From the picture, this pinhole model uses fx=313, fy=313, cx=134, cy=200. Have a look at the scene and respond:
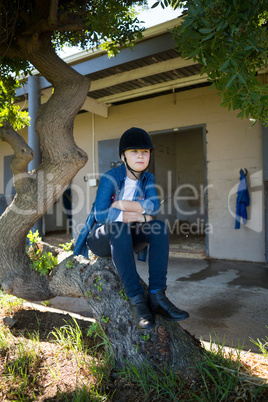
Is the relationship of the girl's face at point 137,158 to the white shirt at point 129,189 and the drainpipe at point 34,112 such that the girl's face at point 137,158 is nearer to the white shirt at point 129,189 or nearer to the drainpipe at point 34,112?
the white shirt at point 129,189

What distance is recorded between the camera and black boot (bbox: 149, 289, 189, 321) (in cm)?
164

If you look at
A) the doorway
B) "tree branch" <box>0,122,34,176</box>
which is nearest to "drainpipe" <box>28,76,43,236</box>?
"tree branch" <box>0,122,34,176</box>

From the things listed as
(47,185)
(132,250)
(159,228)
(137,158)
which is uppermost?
(137,158)

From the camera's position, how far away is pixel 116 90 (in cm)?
630

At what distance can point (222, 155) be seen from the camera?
5.74 meters

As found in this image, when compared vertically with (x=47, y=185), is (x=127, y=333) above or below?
below

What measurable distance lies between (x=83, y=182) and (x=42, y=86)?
8.37 feet

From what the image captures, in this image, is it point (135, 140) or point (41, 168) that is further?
point (41, 168)

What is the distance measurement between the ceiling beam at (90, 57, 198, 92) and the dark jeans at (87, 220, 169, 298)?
12.3 feet

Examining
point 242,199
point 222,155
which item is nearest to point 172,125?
point 222,155

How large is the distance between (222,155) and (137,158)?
13.8 ft

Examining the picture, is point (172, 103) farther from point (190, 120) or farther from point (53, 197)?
point (53, 197)

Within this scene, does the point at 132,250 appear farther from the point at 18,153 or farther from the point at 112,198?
the point at 18,153

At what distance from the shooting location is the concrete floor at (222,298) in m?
2.59
